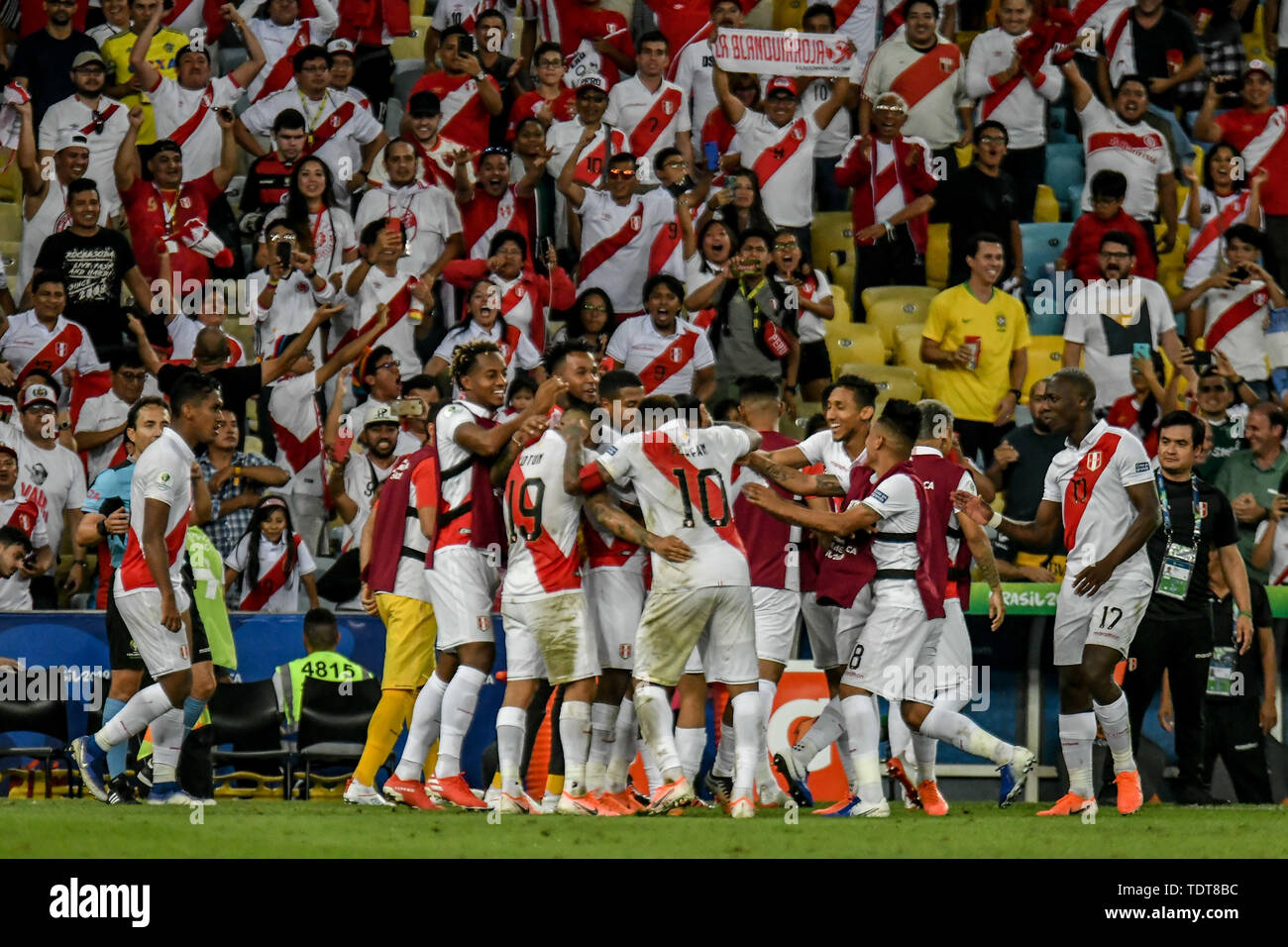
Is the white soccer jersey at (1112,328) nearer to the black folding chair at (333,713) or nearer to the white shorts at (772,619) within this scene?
the white shorts at (772,619)

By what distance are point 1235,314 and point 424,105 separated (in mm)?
7773

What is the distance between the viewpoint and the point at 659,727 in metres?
10.1

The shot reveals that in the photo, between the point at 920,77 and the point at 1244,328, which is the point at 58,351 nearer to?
the point at 920,77

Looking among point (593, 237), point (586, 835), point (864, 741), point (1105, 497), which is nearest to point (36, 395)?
point (593, 237)

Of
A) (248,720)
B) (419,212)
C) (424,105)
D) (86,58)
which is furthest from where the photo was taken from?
(424,105)

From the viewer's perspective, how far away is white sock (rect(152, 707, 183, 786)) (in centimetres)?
1056

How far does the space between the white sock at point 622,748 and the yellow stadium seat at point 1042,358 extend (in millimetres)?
7220

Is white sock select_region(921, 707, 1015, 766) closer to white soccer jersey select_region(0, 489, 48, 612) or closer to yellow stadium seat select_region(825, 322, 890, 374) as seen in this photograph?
white soccer jersey select_region(0, 489, 48, 612)

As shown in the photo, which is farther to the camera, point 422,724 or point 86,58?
point 86,58

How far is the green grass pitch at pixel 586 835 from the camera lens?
26.5 feet

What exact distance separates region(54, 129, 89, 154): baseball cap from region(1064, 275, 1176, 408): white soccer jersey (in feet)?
28.7
